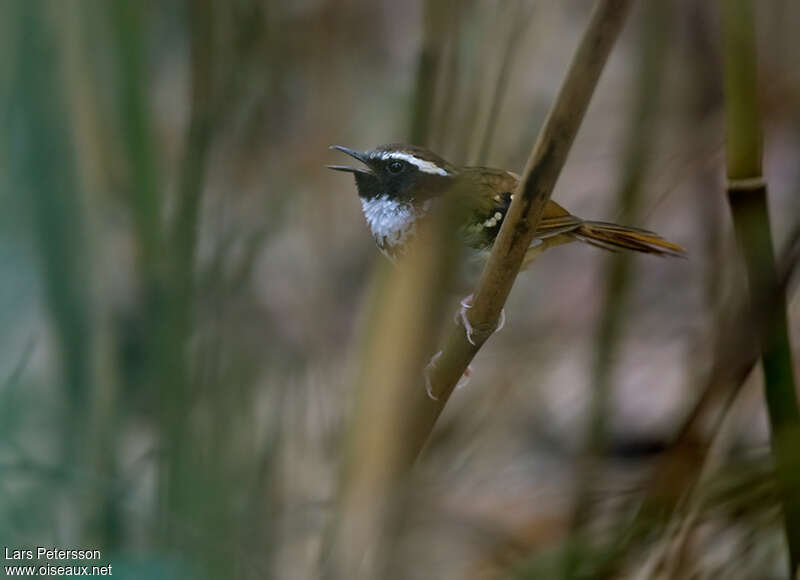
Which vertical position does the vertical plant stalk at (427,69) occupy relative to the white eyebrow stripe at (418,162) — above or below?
above

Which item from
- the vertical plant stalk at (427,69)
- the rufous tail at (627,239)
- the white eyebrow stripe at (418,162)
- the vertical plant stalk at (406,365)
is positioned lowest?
the vertical plant stalk at (406,365)

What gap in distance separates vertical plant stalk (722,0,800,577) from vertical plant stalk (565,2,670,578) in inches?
2.1

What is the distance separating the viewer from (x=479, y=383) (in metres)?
0.91

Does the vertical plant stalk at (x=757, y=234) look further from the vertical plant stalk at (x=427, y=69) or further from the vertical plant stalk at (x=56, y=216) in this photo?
the vertical plant stalk at (x=56, y=216)

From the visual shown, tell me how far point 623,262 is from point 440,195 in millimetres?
162

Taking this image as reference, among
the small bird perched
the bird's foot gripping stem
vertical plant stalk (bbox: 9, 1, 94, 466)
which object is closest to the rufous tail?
the small bird perched

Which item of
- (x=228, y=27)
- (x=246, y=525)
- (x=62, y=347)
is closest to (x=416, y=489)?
(x=246, y=525)

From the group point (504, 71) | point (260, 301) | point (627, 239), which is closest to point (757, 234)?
point (627, 239)

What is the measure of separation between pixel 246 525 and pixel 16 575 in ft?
0.55

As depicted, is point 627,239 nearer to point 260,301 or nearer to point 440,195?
point 440,195

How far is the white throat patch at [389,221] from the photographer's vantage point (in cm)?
56

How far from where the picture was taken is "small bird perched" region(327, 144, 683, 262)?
0.54 metres

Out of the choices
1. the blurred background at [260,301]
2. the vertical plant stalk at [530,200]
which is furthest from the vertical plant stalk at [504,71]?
the vertical plant stalk at [530,200]

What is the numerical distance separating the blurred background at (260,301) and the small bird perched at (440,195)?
0.06ft
